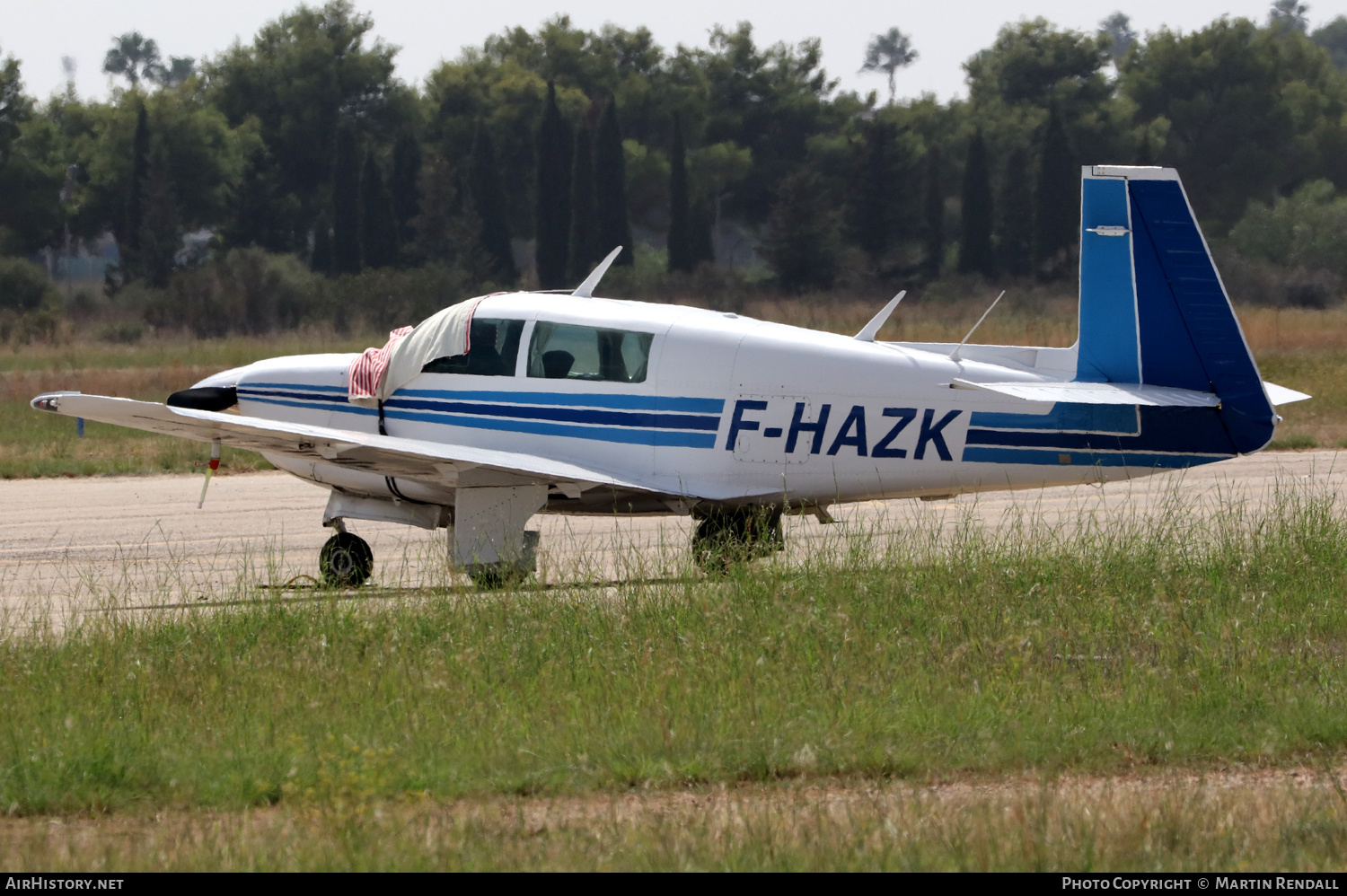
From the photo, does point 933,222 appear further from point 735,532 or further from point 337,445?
point 337,445

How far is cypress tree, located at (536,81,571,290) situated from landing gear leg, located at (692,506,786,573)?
53945 mm

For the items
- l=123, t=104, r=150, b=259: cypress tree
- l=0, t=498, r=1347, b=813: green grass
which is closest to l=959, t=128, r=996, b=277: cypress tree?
l=123, t=104, r=150, b=259: cypress tree

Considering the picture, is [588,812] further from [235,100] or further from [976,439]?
[235,100]

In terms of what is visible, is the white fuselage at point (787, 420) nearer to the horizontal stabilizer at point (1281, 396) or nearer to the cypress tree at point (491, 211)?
the horizontal stabilizer at point (1281, 396)

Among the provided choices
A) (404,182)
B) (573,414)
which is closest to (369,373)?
(573,414)

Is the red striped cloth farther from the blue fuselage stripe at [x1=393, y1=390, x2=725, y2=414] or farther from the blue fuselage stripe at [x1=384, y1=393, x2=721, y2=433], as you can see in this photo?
the blue fuselage stripe at [x1=393, y1=390, x2=725, y2=414]

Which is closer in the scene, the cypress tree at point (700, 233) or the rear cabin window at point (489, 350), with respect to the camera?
the rear cabin window at point (489, 350)

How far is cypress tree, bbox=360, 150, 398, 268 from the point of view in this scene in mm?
63938

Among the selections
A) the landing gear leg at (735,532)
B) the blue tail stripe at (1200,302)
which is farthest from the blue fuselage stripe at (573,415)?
the blue tail stripe at (1200,302)

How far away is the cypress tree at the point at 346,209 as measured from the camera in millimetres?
63781

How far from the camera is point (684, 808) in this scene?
5.59m

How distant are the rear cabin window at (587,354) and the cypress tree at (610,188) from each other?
177ft

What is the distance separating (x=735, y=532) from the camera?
11.4 m

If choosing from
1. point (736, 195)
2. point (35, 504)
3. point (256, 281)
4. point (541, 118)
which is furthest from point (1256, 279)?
point (35, 504)
